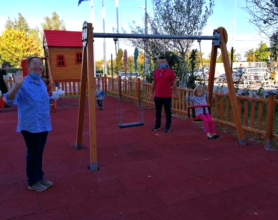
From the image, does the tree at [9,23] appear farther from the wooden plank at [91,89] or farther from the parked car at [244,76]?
the wooden plank at [91,89]

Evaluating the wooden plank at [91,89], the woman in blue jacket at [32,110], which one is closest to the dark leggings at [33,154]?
the woman in blue jacket at [32,110]

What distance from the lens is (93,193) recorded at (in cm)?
310

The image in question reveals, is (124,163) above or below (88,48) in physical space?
below

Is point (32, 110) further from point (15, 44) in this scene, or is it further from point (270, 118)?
point (15, 44)

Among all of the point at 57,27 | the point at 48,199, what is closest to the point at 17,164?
the point at 48,199

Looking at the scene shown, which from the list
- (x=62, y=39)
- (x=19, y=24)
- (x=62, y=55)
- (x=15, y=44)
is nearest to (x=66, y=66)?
(x=62, y=55)

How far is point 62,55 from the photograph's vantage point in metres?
11.4

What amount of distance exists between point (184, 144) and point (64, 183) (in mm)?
2512

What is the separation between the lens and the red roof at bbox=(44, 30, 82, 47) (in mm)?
11392

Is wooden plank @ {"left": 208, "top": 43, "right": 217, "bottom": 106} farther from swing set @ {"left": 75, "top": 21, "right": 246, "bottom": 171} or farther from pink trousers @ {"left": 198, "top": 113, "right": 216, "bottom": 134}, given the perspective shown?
pink trousers @ {"left": 198, "top": 113, "right": 216, "bottom": 134}

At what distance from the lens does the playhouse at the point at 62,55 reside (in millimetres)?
11242

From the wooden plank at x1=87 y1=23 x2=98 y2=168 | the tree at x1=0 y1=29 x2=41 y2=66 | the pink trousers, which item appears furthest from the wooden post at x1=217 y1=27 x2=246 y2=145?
the tree at x1=0 y1=29 x2=41 y2=66

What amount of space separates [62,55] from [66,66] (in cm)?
51

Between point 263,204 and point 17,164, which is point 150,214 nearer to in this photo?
point 263,204
